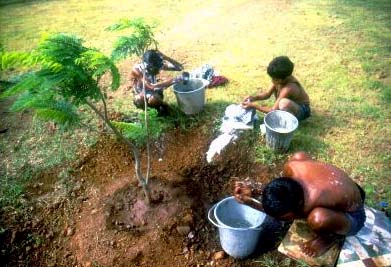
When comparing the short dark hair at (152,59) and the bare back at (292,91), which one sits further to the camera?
the short dark hair at (152,59)

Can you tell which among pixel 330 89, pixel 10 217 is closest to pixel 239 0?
pixel 330 89

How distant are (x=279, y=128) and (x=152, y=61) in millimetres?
1611

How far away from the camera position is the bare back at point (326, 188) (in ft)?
8.50

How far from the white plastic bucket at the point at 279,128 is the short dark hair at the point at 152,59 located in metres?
1.40

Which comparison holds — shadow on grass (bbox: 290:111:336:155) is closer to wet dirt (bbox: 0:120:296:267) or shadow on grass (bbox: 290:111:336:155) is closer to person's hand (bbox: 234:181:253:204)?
wet dirt (bbox: 0:120:296:267)

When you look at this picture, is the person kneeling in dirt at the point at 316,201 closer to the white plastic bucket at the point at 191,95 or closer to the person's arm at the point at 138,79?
the white plastic bucket at the point at 191,95

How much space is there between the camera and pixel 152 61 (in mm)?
4305

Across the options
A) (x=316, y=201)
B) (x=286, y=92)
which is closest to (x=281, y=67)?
(x=286, y=92)

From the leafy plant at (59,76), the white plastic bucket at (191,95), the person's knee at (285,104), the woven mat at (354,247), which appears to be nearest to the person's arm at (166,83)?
the white plastic bucket at (191,95)

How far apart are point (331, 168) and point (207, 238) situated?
1.19m

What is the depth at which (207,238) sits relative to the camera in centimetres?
324

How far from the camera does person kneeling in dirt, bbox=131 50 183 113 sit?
4302 mm

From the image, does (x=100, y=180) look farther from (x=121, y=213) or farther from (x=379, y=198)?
(x=379, y=198)

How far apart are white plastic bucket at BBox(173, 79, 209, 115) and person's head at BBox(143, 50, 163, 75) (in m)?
0.33
